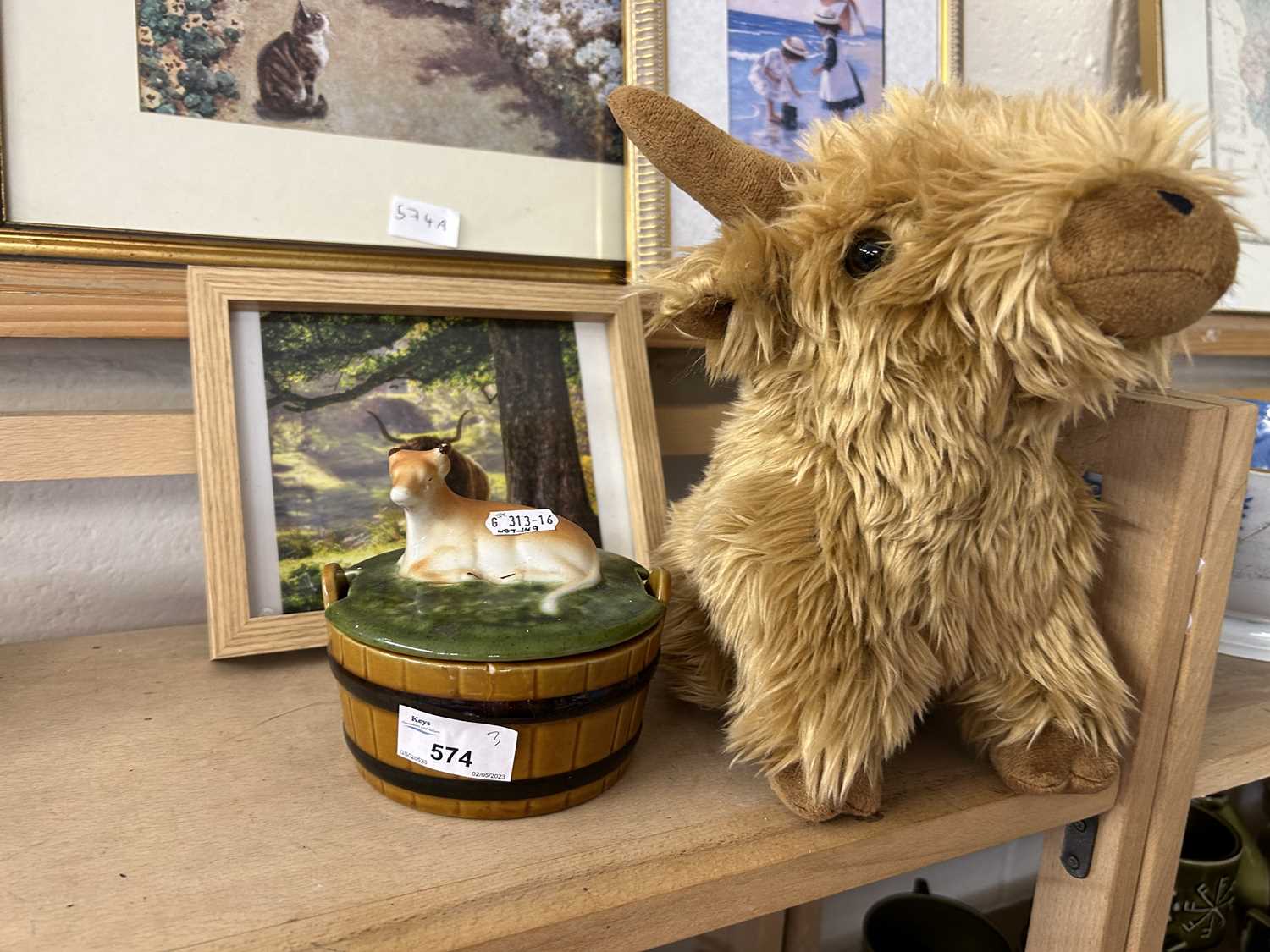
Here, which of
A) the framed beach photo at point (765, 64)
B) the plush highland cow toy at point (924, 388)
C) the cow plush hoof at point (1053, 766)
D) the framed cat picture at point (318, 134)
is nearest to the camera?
the plush highland cow toy at point (924, 388)

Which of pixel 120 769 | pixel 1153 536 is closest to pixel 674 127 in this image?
pixel 1153 536

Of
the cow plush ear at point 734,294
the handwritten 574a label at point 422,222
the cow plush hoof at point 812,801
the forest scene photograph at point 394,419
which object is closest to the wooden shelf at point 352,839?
the cow plush hoof at point 812,801

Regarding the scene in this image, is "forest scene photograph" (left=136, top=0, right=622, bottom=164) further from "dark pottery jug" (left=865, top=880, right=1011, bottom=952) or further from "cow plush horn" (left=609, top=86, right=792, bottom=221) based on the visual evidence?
"dark pottery jug" (left=865, top=880, right=1011, bottom=952)

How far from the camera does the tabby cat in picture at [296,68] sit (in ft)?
1.99

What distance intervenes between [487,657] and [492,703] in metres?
0.02

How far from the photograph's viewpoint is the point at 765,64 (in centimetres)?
75

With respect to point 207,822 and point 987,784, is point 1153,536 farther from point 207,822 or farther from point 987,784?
point 207,822

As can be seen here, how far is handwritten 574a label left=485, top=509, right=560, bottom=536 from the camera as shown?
459 millimetres

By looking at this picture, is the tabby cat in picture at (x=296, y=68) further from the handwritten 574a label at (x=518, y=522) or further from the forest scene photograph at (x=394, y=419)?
the handwritten 574a label at (x=518, y=522)

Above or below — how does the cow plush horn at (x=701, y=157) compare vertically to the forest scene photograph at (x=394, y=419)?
above

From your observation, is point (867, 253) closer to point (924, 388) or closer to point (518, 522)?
point (924, 388)

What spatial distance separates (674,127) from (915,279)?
0.15 meters

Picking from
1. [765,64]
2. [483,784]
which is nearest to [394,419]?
[483,784]

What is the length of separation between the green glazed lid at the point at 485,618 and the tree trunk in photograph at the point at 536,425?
0.20 metres
